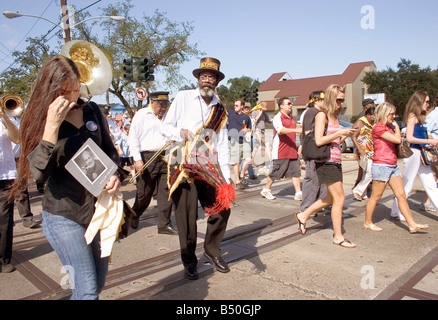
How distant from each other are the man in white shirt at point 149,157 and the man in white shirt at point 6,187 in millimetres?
1618

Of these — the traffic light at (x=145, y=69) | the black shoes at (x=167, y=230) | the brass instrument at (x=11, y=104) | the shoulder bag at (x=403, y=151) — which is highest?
the traffic light at (x=145, y=69)

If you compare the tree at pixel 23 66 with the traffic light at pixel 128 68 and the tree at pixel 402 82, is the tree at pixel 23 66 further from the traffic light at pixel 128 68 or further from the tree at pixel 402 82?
the tree at pixel 402 82

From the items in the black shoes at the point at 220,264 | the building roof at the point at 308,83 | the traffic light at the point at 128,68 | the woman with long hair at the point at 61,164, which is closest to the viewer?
the woman with long hair at the point at 61,164

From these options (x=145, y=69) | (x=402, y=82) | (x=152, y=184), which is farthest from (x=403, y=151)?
(x=402, y=82)

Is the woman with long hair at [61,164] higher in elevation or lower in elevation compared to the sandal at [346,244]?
higher

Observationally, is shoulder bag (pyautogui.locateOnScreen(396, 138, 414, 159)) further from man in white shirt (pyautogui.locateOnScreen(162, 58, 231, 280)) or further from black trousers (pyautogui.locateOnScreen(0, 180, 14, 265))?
black trousers (pyautogui.locateOnScreen(0, 180, 14, 265))

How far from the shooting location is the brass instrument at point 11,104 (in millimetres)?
3842

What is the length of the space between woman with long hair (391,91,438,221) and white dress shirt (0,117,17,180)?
5301mm

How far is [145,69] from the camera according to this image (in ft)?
44.9

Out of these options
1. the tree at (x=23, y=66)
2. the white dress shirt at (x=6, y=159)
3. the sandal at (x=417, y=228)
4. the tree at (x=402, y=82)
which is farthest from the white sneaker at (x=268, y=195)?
the tree at (x=402, y=82)

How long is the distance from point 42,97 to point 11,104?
203 cm

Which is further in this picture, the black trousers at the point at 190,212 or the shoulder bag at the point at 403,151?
the shoulder bag at the point at 403,151

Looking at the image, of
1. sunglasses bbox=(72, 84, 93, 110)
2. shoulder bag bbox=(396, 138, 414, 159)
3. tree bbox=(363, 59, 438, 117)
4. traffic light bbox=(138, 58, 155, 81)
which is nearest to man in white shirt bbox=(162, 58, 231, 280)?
sunglasses bbox=(72, 84, 93, 110)

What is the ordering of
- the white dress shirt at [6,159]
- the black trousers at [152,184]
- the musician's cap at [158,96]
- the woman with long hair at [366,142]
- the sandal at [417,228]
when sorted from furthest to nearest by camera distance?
the woman with long hair at [366,142] < the musician's cap at [158,96] < the black trousers at [152,184] < the sandal at [417,228] < the white dress shirt at [6,159]
